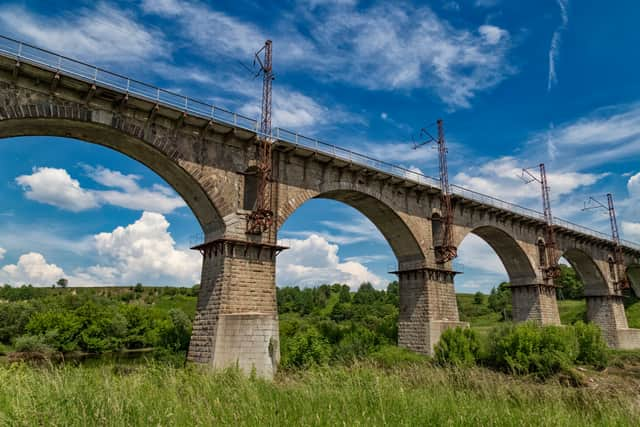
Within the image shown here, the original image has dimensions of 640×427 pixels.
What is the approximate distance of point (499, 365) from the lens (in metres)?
29.1

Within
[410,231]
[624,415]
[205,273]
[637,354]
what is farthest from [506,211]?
[624,415]

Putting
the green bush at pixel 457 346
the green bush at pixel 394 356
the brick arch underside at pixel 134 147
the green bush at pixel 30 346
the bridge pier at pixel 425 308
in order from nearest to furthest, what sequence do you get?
1. the brick arch underside at pixel 134 147
2. the green bush at pixel 457 346
3. the green bush at pixel 394 356
4. the bridge pier at pixel 425 308
5. the green bush at pixel 30 346

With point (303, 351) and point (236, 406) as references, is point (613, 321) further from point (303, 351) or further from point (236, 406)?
point (236, 406)

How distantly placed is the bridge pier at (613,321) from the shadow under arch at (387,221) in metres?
33.3

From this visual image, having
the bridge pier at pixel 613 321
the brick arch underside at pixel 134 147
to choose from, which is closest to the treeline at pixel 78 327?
the brick arch underside at pixel 134 147

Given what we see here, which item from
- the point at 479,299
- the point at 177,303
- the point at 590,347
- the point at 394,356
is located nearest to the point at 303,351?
the point at 394,356

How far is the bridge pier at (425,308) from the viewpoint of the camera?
3006cm

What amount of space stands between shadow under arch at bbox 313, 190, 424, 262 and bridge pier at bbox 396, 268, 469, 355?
142 centimetres

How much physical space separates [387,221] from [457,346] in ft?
31.6

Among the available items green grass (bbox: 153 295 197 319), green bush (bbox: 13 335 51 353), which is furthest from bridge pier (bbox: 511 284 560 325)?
green grass (bbox: 153 295 197 319)

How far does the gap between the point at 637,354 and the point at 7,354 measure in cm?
6762

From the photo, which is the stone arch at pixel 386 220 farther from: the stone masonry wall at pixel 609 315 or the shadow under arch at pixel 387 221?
the stone masonry wall at pixel 609 315

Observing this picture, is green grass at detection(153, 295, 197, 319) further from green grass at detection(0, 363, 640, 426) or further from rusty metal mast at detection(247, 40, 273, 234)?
green grass at detection(0, 363, 640, 426)

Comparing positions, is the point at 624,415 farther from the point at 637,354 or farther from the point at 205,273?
the point at 637,354
